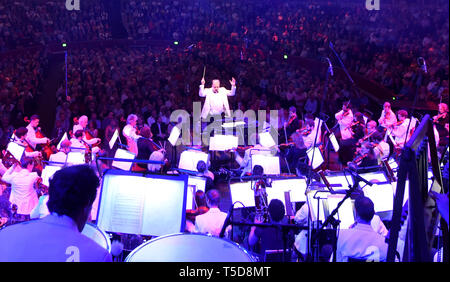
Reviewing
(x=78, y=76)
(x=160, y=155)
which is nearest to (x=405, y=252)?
(x=160, y=155)

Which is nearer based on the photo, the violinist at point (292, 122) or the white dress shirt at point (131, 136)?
the white dress shirt at point (131, 136)

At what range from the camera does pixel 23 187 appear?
5.88m

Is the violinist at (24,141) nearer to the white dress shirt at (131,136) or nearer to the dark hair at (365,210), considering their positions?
the white dress shirt at (131,136)

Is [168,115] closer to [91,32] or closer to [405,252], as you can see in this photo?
[405,252]

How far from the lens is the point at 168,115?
34.4 ft

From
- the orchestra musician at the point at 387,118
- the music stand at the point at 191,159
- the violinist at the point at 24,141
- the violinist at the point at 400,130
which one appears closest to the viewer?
the music stand at the point at 191,159

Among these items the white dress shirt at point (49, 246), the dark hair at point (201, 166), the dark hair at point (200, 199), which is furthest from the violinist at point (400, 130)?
the white dress shirt at point (49, 246)

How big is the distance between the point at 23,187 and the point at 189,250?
13.5 feet

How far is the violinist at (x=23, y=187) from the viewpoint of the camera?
5.86m

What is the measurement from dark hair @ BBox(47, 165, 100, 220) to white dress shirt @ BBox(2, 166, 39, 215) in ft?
12.9

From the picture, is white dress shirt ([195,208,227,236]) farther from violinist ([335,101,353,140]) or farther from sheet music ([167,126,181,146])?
violinist ([335,101,353,140])

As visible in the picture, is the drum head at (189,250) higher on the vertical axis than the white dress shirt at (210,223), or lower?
higher

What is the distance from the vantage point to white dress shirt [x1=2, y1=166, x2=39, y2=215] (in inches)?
231
